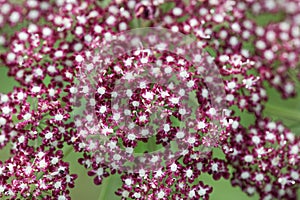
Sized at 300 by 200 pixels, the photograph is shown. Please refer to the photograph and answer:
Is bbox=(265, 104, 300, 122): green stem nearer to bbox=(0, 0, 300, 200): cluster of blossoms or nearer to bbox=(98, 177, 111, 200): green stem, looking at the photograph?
bbox=(0, 0, 300, 200): cluster of blossoms

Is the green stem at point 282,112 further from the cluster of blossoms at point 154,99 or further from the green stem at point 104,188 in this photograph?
the green stem at point 104,188

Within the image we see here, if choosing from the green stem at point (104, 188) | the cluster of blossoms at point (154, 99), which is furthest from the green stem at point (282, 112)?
the green stem at point (104, 188)

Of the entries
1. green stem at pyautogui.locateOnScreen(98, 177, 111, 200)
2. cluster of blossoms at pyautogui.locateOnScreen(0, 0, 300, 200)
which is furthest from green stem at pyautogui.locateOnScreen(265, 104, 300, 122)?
green stem at pyautogui.locateOnScreen(98, 177, 111, 200)

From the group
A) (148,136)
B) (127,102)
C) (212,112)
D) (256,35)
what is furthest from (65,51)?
(256,35)

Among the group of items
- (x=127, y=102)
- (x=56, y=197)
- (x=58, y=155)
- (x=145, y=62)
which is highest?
(x=145, y=62)

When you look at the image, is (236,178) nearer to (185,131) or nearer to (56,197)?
(185,131)

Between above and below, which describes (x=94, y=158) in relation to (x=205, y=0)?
below
